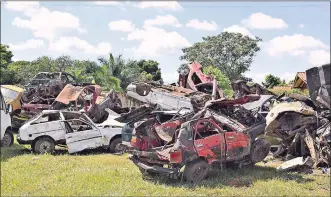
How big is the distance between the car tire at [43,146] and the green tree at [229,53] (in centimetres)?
3253

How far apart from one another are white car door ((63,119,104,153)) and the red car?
3435 mm

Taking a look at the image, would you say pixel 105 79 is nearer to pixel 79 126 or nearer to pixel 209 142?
pixel 79 126

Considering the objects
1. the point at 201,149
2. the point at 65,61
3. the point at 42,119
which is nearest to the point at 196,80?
the point at 42,119

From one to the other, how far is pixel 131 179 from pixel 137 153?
0.62 meters

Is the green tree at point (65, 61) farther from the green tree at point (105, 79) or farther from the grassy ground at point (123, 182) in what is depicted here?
the grassy ground at point (123, 182)

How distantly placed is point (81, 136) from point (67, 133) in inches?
17.4

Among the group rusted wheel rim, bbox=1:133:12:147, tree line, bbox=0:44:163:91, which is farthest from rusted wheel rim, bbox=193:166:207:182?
tree line, bbox=0:44:163:91

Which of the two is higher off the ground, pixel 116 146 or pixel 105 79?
pixel 105 79

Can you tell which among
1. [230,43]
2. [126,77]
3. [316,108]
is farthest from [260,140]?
[230,43]

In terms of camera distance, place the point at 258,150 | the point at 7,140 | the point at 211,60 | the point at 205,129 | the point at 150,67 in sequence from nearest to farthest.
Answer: the point at 205,129 → the point at 258,150 → the point at 7,140 → the point at 211,60 → the point at 150,67

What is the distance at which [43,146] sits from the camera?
1218 cm

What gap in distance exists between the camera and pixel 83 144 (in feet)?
40.1

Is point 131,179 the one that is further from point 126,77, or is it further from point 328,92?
point 126,77

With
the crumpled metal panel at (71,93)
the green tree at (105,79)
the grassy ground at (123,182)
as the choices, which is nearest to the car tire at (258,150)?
the grassy ground at (123,182)
